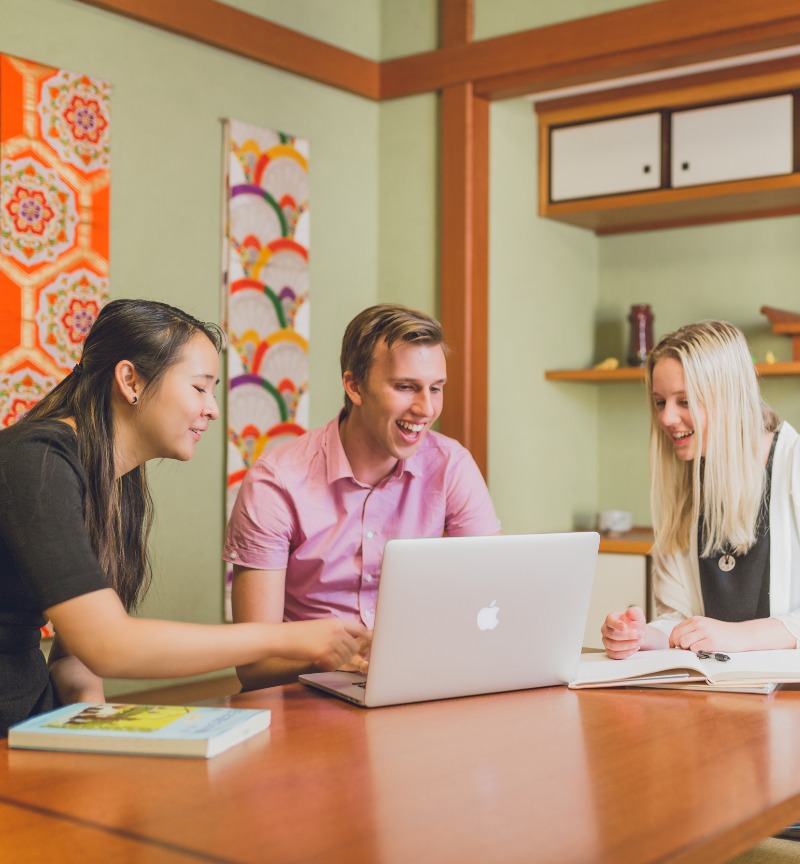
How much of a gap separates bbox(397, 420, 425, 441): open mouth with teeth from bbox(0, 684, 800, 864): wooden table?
2.54 feet

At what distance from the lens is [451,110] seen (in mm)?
3951

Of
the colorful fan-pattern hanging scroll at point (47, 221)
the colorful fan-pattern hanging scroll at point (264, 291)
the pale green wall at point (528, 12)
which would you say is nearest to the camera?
the colorful fan-pattern hanging scroll at point (47, 221)

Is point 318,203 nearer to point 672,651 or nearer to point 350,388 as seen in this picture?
point 350,388

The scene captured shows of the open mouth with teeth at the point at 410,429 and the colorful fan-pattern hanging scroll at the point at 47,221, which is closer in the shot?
the open mouth with teeth at the point at 410,429

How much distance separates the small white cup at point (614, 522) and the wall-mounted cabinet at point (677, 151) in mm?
1123

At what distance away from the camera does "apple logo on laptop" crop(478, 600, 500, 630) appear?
1.65 meters

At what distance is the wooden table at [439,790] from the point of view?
1083 mm

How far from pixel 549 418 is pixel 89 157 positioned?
6.47 ft

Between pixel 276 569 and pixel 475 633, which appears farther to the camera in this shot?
pixel 276 569

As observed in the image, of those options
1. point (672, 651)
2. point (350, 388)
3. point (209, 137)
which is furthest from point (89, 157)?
point (672, 651)

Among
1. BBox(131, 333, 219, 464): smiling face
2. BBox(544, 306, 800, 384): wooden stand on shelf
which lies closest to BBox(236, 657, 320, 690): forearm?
BBox(131, 333, 219, 464): smiling face

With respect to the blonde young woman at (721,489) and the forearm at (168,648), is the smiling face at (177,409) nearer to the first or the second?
the forearm at (168,648)

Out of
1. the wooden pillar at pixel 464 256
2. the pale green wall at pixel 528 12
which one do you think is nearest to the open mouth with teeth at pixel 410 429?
the wooden pillar at pixel 464 256

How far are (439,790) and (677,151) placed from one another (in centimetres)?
322
